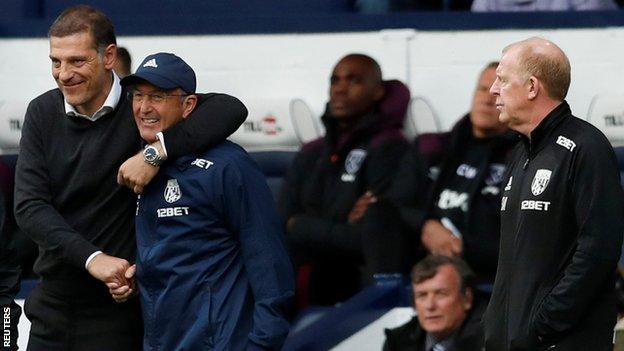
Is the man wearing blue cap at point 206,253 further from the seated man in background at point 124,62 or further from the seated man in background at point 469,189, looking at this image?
the seated man in background at point 124,62

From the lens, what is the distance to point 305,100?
8328mm

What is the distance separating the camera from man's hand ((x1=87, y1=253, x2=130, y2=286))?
203 inches

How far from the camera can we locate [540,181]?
4625mm

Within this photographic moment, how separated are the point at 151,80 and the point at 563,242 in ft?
4.58

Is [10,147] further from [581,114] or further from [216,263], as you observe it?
[216,263]

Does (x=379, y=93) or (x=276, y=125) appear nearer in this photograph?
(x=379, y=93)

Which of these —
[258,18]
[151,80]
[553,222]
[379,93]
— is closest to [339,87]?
[379,93]

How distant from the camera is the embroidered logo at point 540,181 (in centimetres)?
461

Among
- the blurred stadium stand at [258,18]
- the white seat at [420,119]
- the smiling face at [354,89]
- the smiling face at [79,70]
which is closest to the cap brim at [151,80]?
the smiling face at [79,70]

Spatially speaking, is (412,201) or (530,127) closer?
(530,127)

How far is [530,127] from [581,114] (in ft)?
11.5

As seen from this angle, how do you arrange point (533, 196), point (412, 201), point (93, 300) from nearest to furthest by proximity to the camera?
point (533, 196), point (93, 300), point (412, 201)

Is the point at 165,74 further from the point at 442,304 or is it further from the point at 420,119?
the point at 420,119

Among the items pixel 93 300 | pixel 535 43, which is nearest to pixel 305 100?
pixel 93 300
